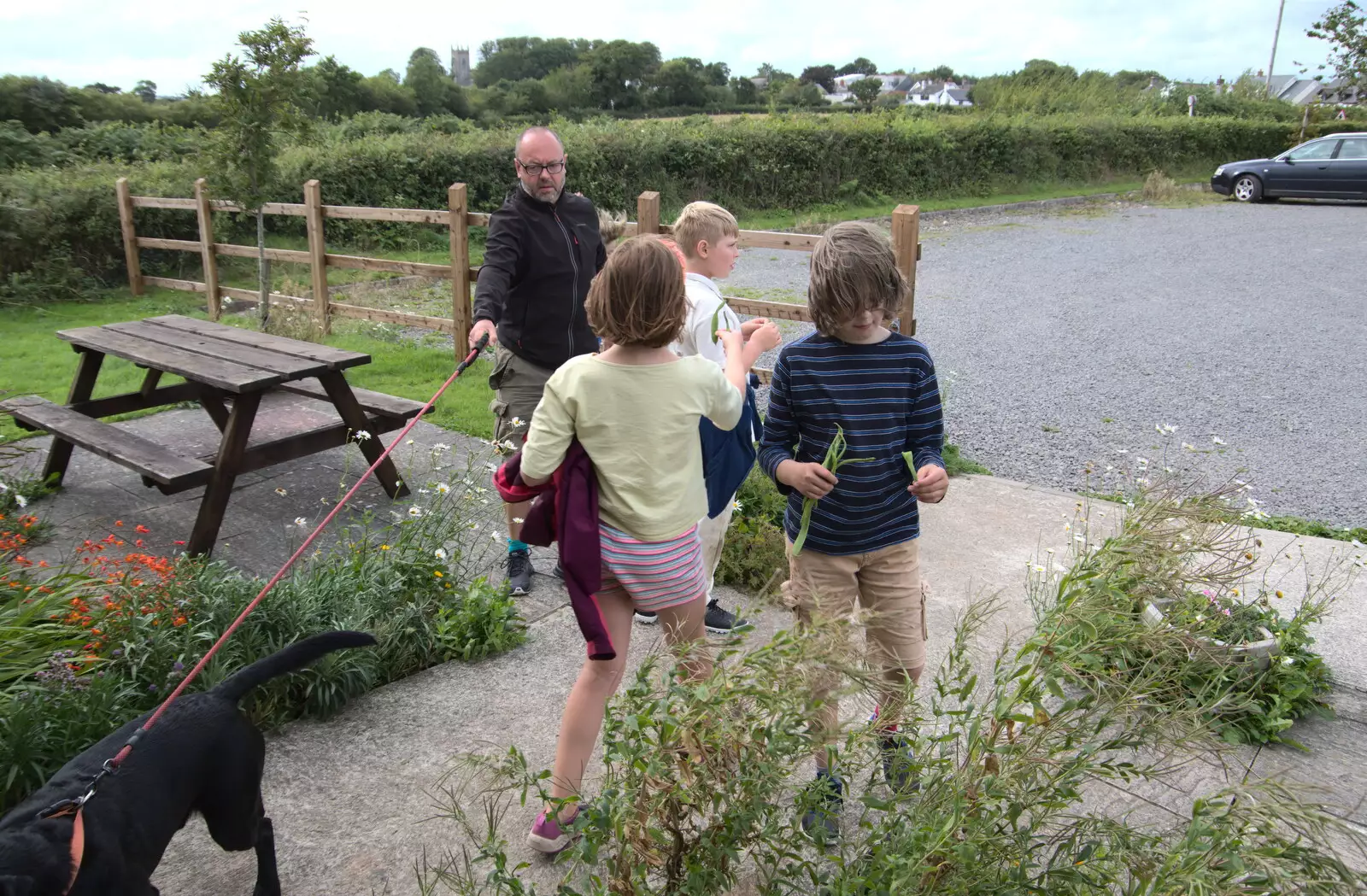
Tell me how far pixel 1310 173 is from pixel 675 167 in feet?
48.0

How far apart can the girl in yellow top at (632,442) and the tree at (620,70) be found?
4951 cm

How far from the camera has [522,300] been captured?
4.38 meters

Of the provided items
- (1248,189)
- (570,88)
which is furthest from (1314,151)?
(570,88)

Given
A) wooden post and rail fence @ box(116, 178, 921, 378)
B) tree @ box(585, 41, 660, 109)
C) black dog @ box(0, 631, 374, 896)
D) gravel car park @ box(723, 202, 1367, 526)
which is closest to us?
black dog @ box(0, 631, 374, 896)

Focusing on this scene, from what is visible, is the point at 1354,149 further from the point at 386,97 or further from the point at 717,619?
the point at 386,97

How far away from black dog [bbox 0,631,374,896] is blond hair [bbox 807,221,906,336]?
153cm

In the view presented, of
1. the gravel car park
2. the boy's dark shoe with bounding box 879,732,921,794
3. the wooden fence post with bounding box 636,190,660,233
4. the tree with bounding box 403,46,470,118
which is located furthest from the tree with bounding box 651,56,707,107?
the boy's dark shoe with bounding box 879,732,921,794

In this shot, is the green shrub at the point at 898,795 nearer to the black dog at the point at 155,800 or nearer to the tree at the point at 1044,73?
the black dog at the point at 155,800

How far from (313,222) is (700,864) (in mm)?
9350

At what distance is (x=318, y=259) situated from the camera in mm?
9820

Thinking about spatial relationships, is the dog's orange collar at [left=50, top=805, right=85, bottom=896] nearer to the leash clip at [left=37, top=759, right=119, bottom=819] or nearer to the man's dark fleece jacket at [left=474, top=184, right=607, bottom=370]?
the leash clip at [left=37, top=759, right=119, bottom=819]

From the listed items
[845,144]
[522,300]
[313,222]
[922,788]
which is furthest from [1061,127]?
[922,788]

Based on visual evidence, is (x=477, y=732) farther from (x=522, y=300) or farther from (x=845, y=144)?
(x=845, y=144)

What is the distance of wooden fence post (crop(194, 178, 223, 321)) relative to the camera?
1120 cm
